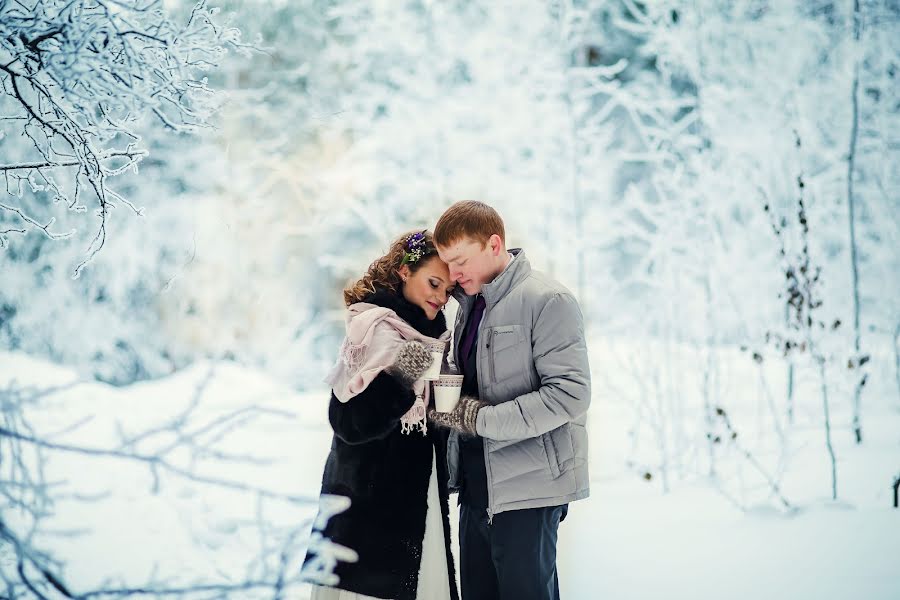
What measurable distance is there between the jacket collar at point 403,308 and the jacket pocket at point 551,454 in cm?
50

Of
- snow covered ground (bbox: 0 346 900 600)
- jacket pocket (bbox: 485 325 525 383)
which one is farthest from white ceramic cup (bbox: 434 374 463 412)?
snow covered ground (bbox: 0 346 900 600)

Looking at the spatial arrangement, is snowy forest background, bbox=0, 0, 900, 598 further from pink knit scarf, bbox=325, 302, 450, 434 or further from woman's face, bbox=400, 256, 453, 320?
woman's face, bbox=400, 256, 453, 320

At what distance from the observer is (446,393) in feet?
6.64

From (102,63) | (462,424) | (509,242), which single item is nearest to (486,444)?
(462,424)

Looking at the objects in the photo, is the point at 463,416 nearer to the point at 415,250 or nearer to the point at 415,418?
the point at 415,418

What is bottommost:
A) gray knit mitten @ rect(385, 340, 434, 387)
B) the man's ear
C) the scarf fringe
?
the scarf fringe

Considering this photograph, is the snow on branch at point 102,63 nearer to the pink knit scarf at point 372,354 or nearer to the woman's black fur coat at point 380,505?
the pink knit scarf at point 372,354

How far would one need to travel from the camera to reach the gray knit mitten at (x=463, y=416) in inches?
79.2

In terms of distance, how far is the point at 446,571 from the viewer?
2.22 m

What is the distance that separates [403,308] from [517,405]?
1.60ft

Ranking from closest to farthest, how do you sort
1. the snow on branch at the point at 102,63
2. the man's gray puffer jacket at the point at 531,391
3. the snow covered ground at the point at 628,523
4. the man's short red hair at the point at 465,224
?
the snow on branch at the point at 102,63 < the man's gray puffer jacket at the point at 531,391 < the man's short red hair at the point at 465,224 < the snow covered ground at the point at 628,523

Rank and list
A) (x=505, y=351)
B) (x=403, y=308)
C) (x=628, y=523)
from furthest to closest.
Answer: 1. (x=628, y=523)
2. (x=403, y=308)
3. (x=505, y=351)

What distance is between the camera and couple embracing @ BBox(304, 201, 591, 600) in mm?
2016

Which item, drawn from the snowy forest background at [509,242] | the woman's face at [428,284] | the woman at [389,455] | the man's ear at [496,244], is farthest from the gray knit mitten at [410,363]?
the snowy forest background at [509,242]
